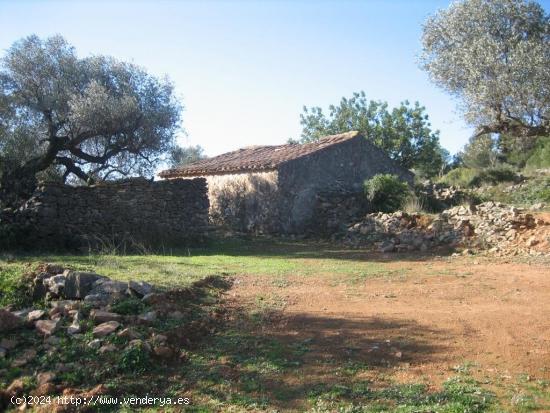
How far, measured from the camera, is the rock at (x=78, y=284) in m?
6.71

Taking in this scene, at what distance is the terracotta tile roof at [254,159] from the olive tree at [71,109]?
2443 millimetres

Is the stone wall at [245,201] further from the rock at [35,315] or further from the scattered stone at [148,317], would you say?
the rock at [35,315]

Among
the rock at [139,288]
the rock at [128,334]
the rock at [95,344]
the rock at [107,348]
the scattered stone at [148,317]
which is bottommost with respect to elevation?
the rock at [107,348]

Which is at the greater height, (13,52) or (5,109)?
(13,52)

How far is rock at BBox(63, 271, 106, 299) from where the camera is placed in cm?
671

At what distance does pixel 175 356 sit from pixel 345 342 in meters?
2.00

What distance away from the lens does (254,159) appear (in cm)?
2055

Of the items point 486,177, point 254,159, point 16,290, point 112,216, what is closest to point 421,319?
point 16,290

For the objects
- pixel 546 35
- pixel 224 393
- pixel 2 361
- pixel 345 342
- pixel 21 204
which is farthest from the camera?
pixel 546 35

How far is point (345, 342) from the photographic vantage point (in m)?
5.87

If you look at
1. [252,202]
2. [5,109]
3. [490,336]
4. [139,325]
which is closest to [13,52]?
[5,109]

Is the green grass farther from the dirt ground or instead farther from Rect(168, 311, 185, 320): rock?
Rect(168, 311, 185, 320): rock

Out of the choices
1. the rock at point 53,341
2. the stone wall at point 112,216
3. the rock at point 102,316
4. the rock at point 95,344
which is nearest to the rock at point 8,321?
the rock at point 53,341

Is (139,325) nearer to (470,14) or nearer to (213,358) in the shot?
(213,358)
